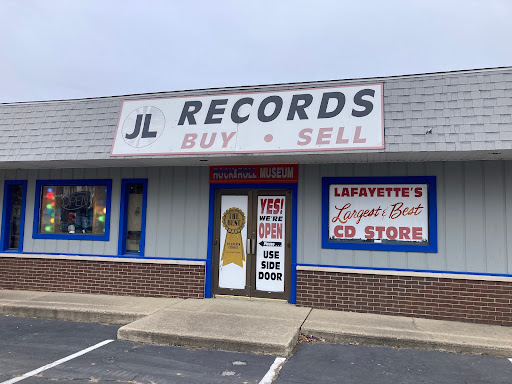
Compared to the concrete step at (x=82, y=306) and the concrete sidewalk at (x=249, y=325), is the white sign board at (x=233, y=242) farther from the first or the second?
the concrete step at (x=82, y=306)

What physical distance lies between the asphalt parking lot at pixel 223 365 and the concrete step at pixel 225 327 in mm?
148

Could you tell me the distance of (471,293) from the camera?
701 centimetres

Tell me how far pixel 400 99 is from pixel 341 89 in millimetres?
1055

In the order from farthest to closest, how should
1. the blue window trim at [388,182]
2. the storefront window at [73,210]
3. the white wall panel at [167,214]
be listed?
the storefront window at [73,210]
the white wall panel at [167,214]
the blue window trim at [388,182]

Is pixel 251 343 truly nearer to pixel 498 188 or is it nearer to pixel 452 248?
pixel 452 248

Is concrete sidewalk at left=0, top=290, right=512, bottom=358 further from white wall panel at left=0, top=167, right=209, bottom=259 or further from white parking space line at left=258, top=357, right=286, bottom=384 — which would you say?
white wall panel at left=0, top=167, right=209, bottom=259

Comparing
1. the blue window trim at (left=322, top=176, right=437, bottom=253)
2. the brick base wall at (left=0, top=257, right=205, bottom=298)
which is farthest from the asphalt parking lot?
the brick base wall at (left=0, top=257, right=205, bottom=298)

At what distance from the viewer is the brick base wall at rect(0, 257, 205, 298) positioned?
855 cm

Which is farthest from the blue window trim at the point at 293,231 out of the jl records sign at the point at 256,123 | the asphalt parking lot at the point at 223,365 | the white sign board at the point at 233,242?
the asphalt parking lot at the point at 223,365

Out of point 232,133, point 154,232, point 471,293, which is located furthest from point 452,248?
point 154,232

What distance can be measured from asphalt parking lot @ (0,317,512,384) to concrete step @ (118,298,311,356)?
15 centimetres

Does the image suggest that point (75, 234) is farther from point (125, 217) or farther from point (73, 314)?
point (73, 314)

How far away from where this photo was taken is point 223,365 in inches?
207

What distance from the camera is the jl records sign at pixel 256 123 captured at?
6.94m
